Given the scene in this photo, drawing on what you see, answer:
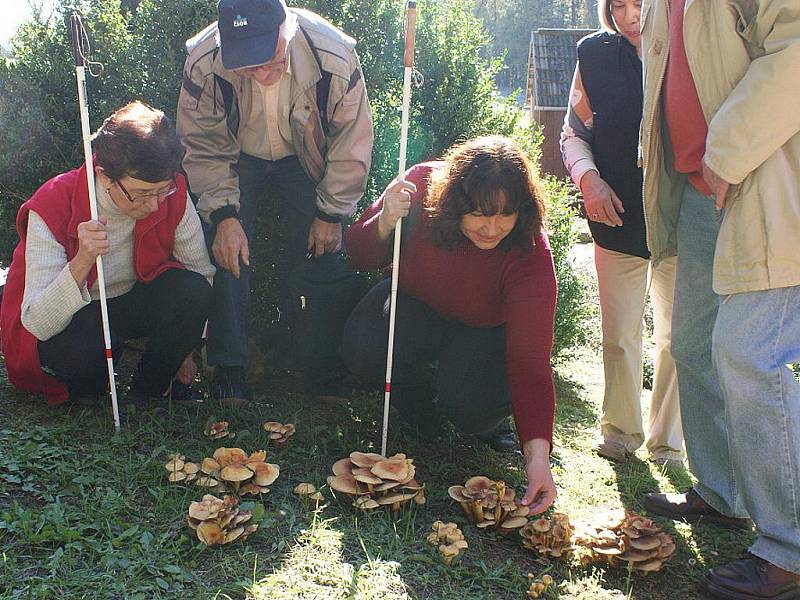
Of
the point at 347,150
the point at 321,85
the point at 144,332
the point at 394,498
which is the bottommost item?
the point at 394,498

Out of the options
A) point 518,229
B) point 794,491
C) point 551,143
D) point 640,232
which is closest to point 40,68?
point 518,229

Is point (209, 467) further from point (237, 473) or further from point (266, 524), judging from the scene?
point (266, 524)

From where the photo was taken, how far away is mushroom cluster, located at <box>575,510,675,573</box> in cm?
282

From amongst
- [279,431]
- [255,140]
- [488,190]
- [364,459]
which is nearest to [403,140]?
[488,190]

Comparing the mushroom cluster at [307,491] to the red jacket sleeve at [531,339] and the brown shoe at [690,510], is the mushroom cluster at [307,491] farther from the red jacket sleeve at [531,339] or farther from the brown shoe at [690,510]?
the brown shoe at [690,510]

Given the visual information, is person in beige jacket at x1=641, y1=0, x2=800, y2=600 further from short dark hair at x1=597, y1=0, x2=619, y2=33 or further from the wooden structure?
the wooden structure

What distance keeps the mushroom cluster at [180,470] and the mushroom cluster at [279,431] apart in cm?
45

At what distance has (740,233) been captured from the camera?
8.45 feet

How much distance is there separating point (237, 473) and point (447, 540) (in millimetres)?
793

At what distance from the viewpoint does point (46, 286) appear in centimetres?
328

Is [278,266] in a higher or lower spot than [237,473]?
higher

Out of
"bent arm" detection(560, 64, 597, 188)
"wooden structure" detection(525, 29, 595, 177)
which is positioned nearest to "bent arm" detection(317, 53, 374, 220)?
"bent arm" detection(560, 64, 597, 188)

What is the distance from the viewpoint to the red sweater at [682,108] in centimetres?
282

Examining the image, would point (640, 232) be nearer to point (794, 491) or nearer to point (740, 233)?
point (740, 233)
